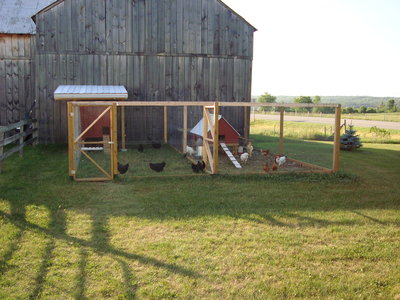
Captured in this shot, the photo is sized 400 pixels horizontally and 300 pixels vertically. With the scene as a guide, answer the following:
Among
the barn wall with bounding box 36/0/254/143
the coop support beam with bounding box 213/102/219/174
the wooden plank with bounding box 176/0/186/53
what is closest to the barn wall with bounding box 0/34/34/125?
the barn wall with bounding box 36/0/254/143

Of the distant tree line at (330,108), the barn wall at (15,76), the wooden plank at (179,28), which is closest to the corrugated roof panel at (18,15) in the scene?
the barn wall at (15,76)

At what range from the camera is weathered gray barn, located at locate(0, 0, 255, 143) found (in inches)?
763

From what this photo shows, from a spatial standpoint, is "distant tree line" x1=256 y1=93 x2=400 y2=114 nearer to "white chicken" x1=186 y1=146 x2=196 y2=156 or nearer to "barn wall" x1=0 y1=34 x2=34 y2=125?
"barn wall" x1=0 y1=34 x2=34 y2=125

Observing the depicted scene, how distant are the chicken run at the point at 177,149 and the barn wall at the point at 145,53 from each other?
1.02 metres

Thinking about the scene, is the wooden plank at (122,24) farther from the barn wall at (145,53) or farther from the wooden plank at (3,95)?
the wooden plank at (3,95)

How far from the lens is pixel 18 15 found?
70.0 ft

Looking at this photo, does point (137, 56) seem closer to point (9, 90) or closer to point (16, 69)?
point (16, 69)

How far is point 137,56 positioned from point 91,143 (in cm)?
711

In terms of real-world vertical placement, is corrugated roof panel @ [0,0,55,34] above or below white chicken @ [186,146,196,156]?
above

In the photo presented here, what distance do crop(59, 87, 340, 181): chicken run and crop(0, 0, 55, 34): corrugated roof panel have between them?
5591 millimetres

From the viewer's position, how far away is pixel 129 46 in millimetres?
20000

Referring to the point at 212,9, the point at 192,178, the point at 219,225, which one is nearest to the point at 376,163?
the point at 192,178

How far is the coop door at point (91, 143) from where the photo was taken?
12.3m

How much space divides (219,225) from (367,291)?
3.29 meters
